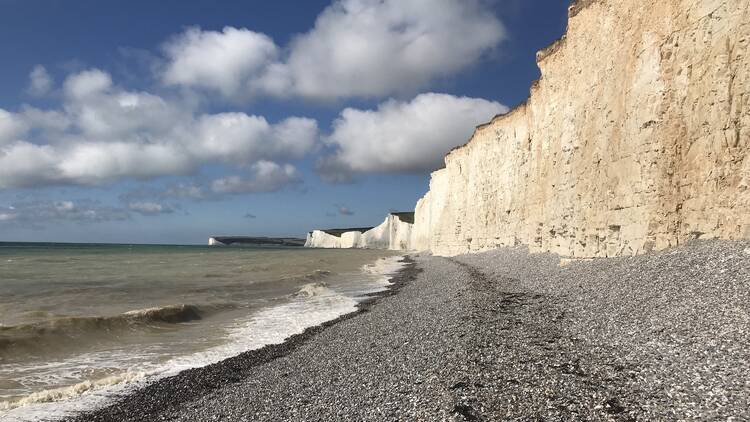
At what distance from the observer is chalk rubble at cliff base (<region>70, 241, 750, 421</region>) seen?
5.51 metres

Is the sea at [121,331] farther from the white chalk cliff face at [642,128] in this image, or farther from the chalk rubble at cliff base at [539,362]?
the white chalk cliff face at [642,128]

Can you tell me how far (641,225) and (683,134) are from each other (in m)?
3.21

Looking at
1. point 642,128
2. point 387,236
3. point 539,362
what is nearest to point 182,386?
point 539,362

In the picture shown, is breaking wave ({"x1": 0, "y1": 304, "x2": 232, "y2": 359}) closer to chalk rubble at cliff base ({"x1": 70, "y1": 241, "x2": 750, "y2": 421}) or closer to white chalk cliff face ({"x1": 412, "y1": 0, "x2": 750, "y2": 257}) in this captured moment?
chalk rubble at cliff base ({"x1": 70, "y1": 241, "x2": 750, "y2": 421})

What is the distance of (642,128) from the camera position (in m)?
15.1

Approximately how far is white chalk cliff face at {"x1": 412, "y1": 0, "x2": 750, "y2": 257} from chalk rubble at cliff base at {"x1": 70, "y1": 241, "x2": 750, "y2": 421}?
1.96 meters

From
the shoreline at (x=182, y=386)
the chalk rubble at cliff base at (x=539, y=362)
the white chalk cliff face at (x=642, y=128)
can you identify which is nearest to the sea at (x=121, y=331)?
the shoreline at (x=182, y=386)

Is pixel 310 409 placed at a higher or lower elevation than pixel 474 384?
lower

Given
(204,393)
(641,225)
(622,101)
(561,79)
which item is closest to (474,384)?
(204,393)

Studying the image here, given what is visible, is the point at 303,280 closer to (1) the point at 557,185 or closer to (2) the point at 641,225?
(1) the point at 557,185

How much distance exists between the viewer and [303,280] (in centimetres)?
3064

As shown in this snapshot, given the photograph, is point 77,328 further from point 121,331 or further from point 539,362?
point 539,362

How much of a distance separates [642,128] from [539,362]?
1174 centimetres

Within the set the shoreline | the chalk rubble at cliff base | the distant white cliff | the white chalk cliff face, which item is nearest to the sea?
the shoreline
